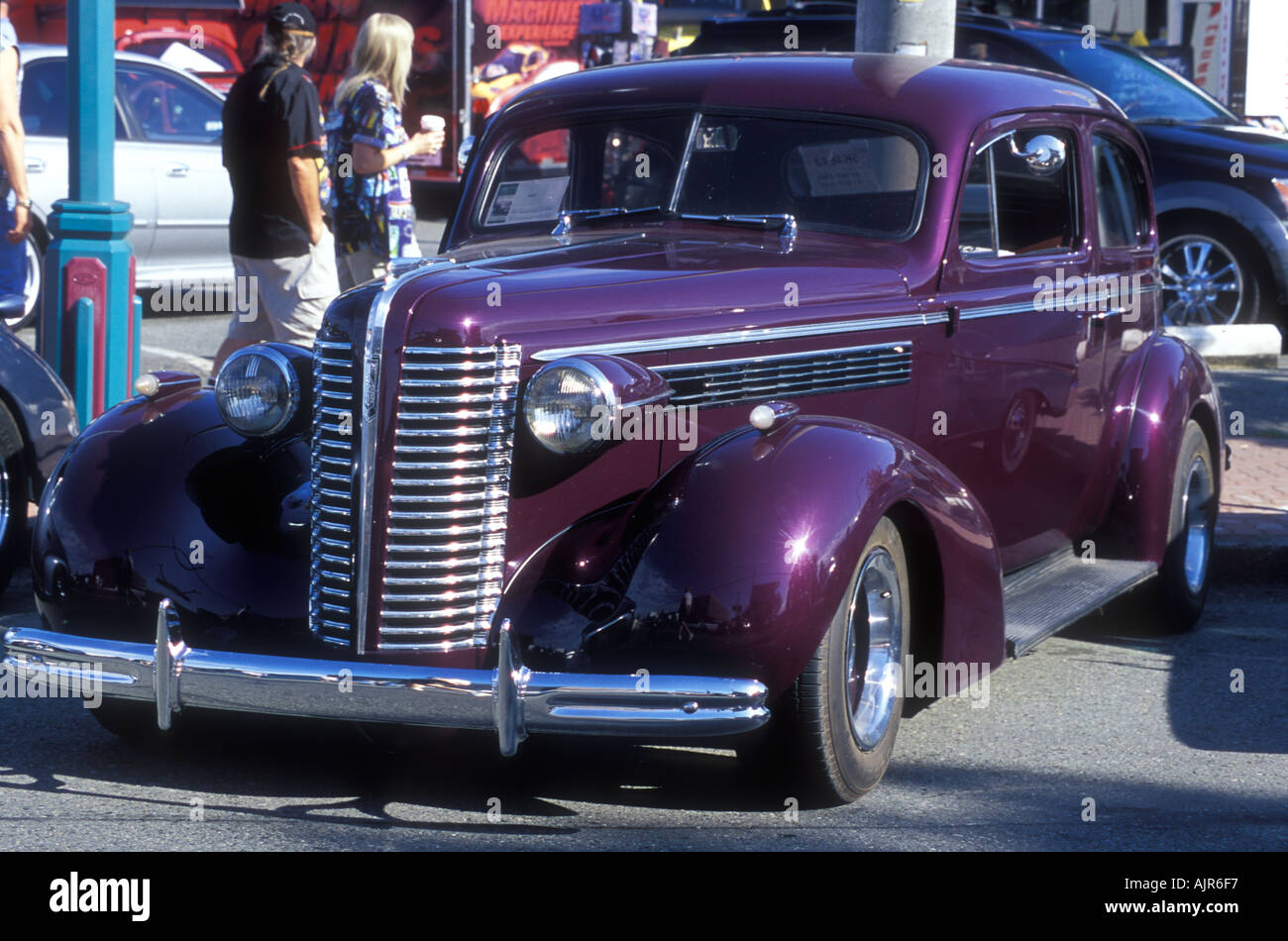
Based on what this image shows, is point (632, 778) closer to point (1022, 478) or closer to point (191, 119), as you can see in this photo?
point (1022, 478)

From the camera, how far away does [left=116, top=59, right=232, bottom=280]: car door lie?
1156 cm

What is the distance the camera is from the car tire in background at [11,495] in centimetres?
566

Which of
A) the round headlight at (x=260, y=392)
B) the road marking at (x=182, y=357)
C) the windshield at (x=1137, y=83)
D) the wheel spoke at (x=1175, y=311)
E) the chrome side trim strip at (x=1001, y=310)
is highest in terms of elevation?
the windshield at (x=1137, y=83)

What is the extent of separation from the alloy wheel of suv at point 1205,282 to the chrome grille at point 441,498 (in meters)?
8.21

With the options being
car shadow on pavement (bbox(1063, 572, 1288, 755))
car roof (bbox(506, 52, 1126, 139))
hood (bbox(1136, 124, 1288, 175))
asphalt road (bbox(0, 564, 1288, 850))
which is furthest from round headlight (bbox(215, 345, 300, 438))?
hood (bbox(1136, 124, 1288, 175))

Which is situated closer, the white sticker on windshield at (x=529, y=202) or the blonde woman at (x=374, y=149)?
the white sticker on windshield at (x=529, y=202)

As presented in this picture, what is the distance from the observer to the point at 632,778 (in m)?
4.25

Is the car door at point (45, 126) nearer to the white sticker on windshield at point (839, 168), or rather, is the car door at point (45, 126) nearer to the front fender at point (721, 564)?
the white sticker on windshield at point (839, 168)

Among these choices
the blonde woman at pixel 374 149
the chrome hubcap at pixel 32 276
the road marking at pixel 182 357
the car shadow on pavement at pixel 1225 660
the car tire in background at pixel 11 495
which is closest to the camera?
the car shadow on pavement at pixel 1225 660

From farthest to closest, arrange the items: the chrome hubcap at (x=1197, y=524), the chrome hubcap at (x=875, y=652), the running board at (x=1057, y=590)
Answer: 1. the chrome hubcap at (x=1197, y=524)
2. the running board at (x=1057, y=590)
3. the chrome hubcap at (x=875, y=652)

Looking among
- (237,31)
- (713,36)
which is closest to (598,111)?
(713,36)

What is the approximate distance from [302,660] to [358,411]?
555 millimetres

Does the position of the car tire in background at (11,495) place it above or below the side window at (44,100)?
below

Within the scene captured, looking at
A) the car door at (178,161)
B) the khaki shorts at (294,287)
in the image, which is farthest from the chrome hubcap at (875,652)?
the car door at (178,161)
